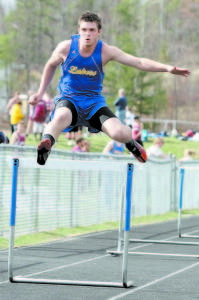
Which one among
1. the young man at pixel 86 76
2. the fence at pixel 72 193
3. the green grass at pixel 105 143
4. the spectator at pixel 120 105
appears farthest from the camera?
the green grass at pixel 105 143

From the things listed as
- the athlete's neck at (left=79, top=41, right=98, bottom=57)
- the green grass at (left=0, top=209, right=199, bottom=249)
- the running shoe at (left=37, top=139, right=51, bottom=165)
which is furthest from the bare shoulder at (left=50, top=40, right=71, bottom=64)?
the green grass at (left=0, top=209, right=199, bottom=249)

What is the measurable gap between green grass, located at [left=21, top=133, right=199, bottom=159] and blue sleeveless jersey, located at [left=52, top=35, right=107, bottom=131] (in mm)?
14064

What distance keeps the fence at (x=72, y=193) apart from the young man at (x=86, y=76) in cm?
297

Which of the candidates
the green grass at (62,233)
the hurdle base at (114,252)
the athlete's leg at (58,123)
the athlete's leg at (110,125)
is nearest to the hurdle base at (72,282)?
the athlete's leg at (58,123)

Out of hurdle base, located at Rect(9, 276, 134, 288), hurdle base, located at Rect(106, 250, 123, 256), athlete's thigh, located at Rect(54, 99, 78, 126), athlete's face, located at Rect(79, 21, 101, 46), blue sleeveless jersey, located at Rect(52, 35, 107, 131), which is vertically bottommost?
hurdle base, located at Rect(106, 250, 123, 256)

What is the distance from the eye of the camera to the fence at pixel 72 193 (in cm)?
1198

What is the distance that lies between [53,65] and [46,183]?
17.1 ft

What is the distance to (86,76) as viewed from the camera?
7707 millimetres

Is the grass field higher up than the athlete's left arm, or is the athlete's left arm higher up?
the athlete's left arm

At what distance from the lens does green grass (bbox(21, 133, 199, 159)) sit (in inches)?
911

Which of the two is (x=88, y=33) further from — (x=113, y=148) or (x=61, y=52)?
(x=113, y=148)

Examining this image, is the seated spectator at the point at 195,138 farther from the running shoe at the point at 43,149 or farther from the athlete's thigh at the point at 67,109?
the running shoe at the point at 43,149

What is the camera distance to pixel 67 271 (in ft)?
28.7

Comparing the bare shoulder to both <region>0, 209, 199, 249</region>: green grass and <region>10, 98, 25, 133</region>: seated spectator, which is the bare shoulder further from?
<region>10, 98, 25, 133</region>: seated spectator
